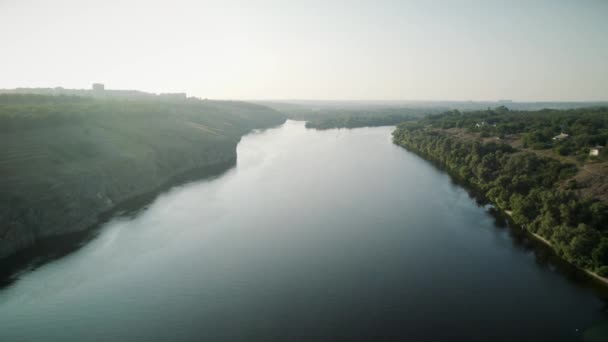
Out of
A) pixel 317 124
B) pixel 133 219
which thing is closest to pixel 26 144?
pixel 133 219

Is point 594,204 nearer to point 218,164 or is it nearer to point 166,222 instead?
point 166,222

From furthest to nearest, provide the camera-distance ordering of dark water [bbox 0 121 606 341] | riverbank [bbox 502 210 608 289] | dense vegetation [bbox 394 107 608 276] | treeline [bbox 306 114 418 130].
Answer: treeline [bbox 306 114 418 130]
dense vegetation [bbox 394 107 608 276]
riverbank [bbox 502 210 608 289]
dark water [bbox 0 121 606 341]

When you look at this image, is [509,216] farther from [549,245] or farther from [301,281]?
[301,281]

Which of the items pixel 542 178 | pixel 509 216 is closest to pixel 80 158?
pixel 509 216

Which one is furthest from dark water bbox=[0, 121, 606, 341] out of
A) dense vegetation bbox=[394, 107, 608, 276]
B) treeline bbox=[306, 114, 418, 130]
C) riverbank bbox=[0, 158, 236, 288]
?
treeline bbox=[306, 114, 418, 130]

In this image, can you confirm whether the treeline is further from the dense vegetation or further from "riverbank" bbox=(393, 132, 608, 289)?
the dense vegetation
